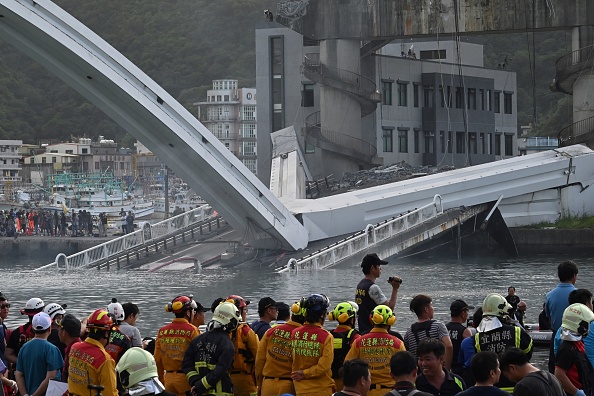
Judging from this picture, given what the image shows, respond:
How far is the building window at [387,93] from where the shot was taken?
2499 inches

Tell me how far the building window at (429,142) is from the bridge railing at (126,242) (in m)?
20.2

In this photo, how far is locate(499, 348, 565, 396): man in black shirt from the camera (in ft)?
26.1

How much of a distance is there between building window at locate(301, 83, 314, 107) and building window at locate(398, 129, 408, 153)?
17.7ft

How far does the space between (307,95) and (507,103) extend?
15473mm

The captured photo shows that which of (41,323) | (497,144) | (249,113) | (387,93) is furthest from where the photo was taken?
(249,113)

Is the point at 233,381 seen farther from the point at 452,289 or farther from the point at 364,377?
the point at 452,289

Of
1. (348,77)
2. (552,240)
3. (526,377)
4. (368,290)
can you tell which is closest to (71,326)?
(368,290)

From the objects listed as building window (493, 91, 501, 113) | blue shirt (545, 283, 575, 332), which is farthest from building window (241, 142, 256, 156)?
blue shirt (545, 283, 575, 332)

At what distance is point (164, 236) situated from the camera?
47.5 m

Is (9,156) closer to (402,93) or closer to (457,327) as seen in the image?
(402,93)

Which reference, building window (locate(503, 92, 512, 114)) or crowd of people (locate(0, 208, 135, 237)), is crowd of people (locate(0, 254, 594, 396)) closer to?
crowd of people (locate(0, 208, 135, 237))

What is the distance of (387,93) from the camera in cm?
6400

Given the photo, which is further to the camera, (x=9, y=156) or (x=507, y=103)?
(x=9, y=156)

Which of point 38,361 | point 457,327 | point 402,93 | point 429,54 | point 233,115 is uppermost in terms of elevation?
point 429,54
